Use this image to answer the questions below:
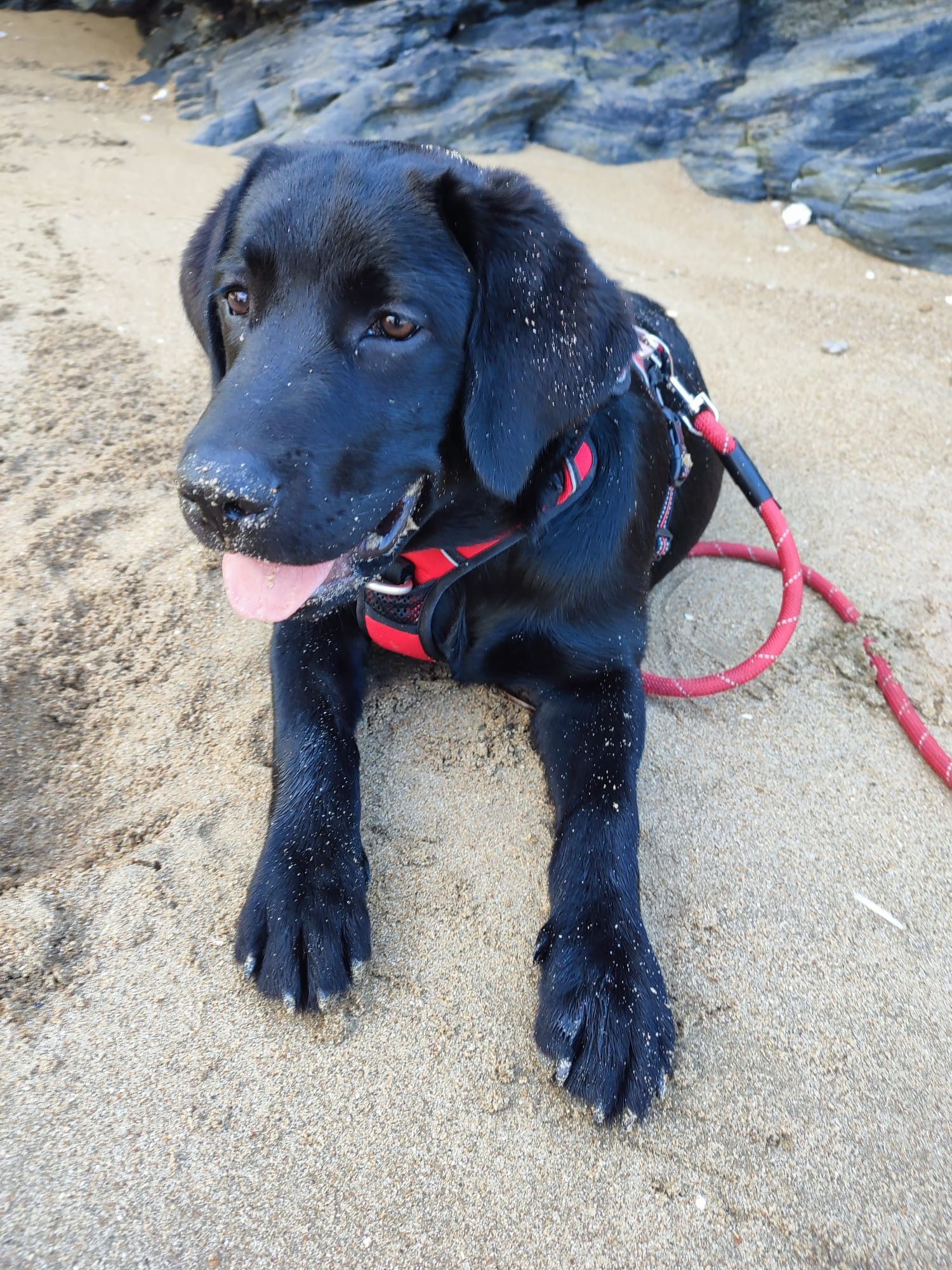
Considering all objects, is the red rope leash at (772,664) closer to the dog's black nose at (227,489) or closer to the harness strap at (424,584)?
the harness strap at (424,584)

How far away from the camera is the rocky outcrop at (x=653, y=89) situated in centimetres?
481

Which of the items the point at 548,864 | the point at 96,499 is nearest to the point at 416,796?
the point at 548,864

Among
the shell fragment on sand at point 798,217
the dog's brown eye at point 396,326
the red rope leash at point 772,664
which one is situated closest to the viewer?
the dog's brown eye at point 396,326

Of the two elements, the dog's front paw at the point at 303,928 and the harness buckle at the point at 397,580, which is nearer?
the dog's front paw at the point at 303,928

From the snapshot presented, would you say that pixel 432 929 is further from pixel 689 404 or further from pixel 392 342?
pixel 689 404

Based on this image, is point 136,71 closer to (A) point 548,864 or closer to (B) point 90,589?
(B) point 90,589

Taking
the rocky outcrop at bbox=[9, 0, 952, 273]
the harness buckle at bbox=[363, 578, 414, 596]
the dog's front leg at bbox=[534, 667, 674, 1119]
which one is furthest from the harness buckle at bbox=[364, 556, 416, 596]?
the rocky outcrop at bbox=[9, 0, 952, 273]

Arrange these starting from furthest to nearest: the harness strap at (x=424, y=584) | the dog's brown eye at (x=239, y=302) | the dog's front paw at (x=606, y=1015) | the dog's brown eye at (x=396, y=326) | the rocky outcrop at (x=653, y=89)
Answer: the rocky outcrop at (x=653, y=89)
the harness strap at (x=424, y=584)
the dog's brown eye at (x=239, y=302)
the dog's brown eye at (x=396, y=326)
the dog's front paw at (x=606, y=1015)

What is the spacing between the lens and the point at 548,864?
5.72ft

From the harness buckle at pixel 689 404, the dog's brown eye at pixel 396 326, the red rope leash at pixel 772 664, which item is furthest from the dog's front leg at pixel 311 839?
the harness buckle at pixel 689 404

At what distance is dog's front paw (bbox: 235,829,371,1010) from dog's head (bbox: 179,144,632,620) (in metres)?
0.48

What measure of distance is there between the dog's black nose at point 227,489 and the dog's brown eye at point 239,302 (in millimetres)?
459

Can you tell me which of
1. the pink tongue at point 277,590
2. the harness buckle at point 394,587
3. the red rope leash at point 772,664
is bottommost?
the red rope leash at point 772,664

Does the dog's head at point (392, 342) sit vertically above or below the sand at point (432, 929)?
above
